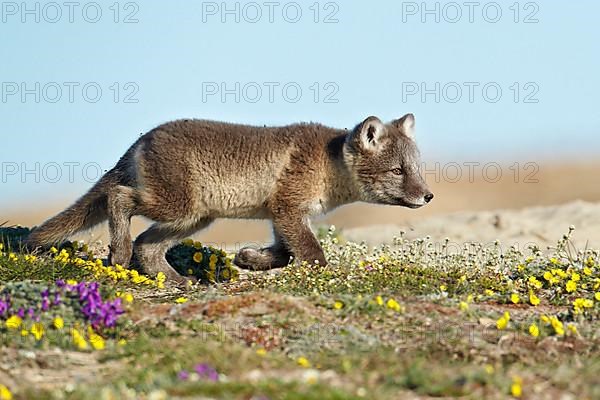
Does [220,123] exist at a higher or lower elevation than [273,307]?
higher

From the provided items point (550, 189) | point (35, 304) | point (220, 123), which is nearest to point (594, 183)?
point (550, 189)

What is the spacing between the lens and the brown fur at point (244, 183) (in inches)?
374

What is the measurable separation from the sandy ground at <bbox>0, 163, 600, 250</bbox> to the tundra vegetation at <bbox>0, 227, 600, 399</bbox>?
2428 millimetres

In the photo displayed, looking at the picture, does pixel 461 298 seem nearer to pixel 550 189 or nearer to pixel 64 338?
pixel 64 338

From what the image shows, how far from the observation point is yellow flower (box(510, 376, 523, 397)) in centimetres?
432

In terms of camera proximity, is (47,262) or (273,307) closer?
(273,307)

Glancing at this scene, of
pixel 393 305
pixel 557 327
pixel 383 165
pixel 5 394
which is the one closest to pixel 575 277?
pixel 557 327

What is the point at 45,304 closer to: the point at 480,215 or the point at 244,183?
the point at 244,183

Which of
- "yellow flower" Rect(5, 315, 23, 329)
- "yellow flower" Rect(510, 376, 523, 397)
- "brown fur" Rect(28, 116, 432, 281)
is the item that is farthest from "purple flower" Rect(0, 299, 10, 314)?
"yellow flower" Rect(510, 376, 523, 397)

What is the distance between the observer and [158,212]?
9516 millimetres

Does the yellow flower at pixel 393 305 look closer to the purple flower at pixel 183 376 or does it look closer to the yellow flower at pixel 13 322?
the purple flower at pixel 183 376

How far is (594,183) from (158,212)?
23324 millimetres

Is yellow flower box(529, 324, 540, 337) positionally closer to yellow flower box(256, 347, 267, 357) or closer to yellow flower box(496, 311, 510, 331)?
yellow flower box(496, 311, 510, 331)

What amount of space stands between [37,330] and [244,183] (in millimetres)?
3982
